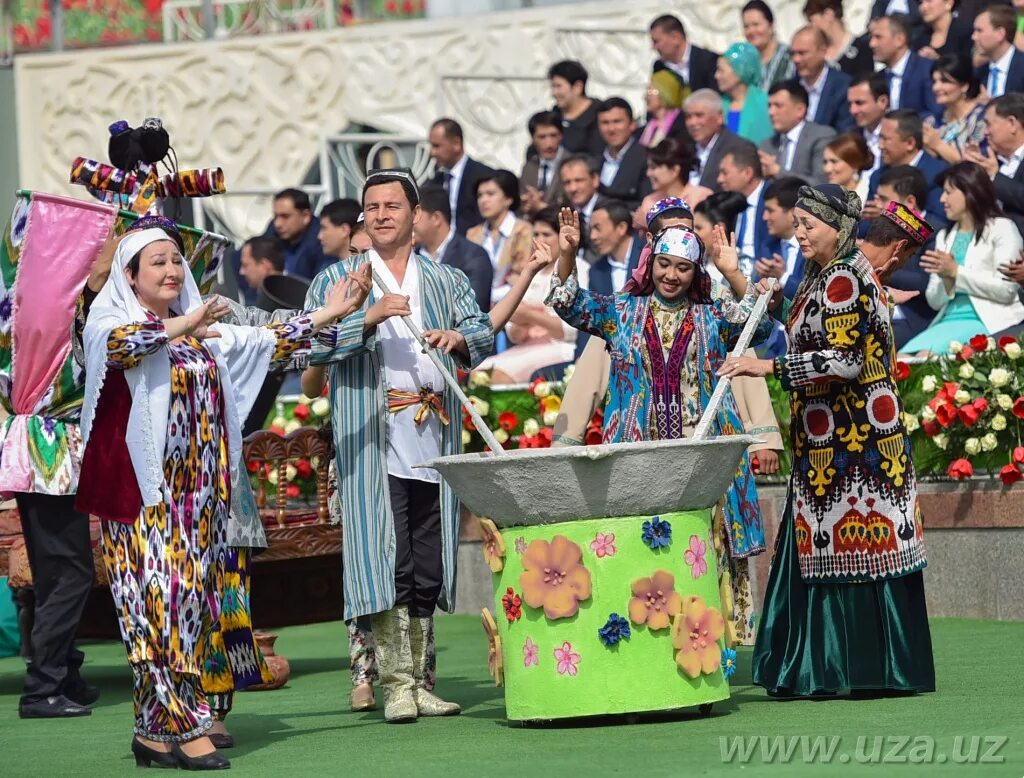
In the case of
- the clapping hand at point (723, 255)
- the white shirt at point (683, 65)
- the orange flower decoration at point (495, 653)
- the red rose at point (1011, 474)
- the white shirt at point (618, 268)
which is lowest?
the orange flower decoration at point (495, 653)

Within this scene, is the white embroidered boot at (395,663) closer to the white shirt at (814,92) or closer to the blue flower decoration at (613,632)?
the blue flower decoration at (613,632)

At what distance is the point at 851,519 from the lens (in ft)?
21.6

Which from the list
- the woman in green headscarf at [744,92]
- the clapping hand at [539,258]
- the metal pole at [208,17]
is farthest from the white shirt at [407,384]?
the metal pole at [208,17]

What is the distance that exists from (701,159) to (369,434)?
5.63 m

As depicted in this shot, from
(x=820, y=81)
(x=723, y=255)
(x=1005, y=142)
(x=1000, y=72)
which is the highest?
(x=820, y=81)

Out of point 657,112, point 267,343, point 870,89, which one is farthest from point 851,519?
point 657,112

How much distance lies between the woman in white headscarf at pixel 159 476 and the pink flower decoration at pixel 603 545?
46.6 inches

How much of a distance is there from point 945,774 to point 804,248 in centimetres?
225

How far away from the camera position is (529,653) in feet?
20.4

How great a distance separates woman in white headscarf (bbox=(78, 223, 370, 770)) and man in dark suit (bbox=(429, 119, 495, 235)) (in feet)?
23.6

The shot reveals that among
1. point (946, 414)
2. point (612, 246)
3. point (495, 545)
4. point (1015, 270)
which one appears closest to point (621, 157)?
point (612, 246)

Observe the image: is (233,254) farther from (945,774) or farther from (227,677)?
(945,774)

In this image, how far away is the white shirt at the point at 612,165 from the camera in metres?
12.4

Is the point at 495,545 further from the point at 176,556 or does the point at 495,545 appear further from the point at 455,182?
the point at 455,182
